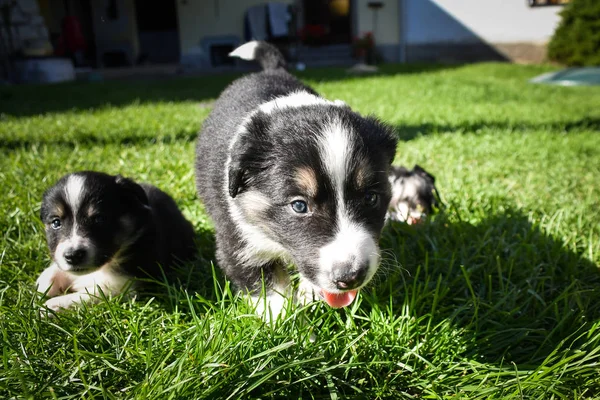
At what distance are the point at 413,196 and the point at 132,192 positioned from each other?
1980mm

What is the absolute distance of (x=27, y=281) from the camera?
263 centimetres

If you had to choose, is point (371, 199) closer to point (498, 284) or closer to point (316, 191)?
point (316, 191)

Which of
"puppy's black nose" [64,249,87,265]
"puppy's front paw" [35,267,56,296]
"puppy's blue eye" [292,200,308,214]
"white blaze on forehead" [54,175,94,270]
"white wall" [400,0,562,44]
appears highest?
"white wall" [400,0,562,44]

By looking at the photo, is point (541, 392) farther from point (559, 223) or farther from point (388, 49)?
point (388, 49)

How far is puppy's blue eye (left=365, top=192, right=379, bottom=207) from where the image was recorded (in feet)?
6.75

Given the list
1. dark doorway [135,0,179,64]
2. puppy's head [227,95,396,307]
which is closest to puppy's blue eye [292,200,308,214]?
puppy's head [227,95,396,307]

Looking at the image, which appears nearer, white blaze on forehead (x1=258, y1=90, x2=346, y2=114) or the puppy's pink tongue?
the puppy's pink tongue

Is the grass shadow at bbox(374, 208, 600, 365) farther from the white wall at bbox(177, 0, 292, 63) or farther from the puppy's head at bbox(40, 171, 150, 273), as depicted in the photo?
the white wall at bbox(177, 0, 292, 63)

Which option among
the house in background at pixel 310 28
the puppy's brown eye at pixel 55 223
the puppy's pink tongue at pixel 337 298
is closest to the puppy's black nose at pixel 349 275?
the puppy's pink tongue at pixel 337 298

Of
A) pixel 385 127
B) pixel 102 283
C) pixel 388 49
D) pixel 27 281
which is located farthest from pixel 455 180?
pixel 388 49

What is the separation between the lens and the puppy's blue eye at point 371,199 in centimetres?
206

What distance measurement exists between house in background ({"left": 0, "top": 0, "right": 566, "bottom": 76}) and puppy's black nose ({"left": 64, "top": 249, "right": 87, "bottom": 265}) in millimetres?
19396

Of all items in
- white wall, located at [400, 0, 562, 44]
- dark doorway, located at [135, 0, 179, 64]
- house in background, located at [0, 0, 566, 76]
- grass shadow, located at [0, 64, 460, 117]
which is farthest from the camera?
dark doorway, located at [135, 0, 179, 64]

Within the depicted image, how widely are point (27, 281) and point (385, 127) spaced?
200cm
